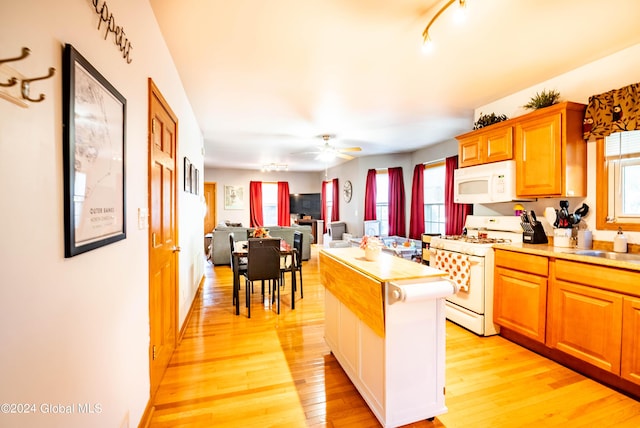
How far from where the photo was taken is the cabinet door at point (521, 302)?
96.7 inches

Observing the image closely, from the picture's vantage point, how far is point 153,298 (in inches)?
75.6

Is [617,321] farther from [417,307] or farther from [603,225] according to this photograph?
[417,307]

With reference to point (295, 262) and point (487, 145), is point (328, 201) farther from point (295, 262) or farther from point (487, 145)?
point (487, 145)

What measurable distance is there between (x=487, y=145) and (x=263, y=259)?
2948 millimetres

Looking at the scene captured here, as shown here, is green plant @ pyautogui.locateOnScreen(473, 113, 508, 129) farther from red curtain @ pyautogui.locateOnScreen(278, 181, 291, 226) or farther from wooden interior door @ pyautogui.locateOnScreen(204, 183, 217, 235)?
wooden interior door @ pyautogui.locateOnScreen(204, 183, 217, 235)

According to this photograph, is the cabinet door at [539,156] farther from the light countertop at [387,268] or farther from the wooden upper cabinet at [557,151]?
the light countertop at [387,268]

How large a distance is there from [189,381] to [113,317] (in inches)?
45.7

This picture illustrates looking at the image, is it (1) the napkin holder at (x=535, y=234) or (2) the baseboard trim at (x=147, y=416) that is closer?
(2) the baseboard trim at (x=147, y=416)

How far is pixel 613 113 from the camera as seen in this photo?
2.38 meters

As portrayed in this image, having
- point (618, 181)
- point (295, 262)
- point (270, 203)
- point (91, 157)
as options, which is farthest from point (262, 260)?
point (270, 203)

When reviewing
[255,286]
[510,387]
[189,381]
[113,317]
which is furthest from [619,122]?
[255,286]

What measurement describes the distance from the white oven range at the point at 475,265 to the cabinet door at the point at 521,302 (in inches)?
3.5

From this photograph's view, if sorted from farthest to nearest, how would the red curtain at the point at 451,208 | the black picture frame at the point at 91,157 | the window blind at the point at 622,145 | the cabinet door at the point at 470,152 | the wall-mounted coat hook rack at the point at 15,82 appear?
the red curtain at the point at 451,208
the cabinet door at the point at 470,152
the window blind at the point at 622,145
the black picture frame at the point at 91,157
the wall-mounted coat hook rack at the point at 15,82

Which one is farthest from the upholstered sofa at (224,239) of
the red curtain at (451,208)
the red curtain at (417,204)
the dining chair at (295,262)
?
the red curtain at (451,208)
